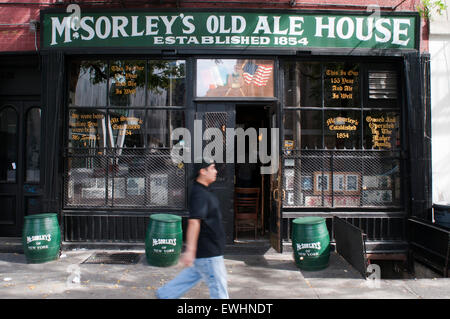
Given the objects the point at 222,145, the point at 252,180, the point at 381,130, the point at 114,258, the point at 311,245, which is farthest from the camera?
the point at 252,180

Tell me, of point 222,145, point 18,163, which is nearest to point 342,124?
point 222,145

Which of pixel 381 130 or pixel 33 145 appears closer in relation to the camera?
pixel 381 130

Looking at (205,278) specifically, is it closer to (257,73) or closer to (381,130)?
(257,73)

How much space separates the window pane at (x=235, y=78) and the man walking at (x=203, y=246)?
11.8ft

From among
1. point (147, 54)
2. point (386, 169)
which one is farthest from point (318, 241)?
point (147, 54)

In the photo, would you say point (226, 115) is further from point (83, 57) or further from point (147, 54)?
point (83, 57)

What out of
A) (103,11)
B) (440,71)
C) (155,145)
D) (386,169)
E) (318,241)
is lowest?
(318,241)

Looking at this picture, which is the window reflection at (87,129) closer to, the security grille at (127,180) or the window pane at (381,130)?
the security grille at (127,180)

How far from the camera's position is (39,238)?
644 centimetres

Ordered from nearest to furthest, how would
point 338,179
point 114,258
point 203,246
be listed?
point 203,246
point 114,258
point 338,179

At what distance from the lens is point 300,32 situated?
23.9ft

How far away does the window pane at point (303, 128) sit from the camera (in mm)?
7434

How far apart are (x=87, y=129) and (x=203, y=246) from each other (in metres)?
4.65

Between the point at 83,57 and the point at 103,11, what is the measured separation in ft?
3.27
